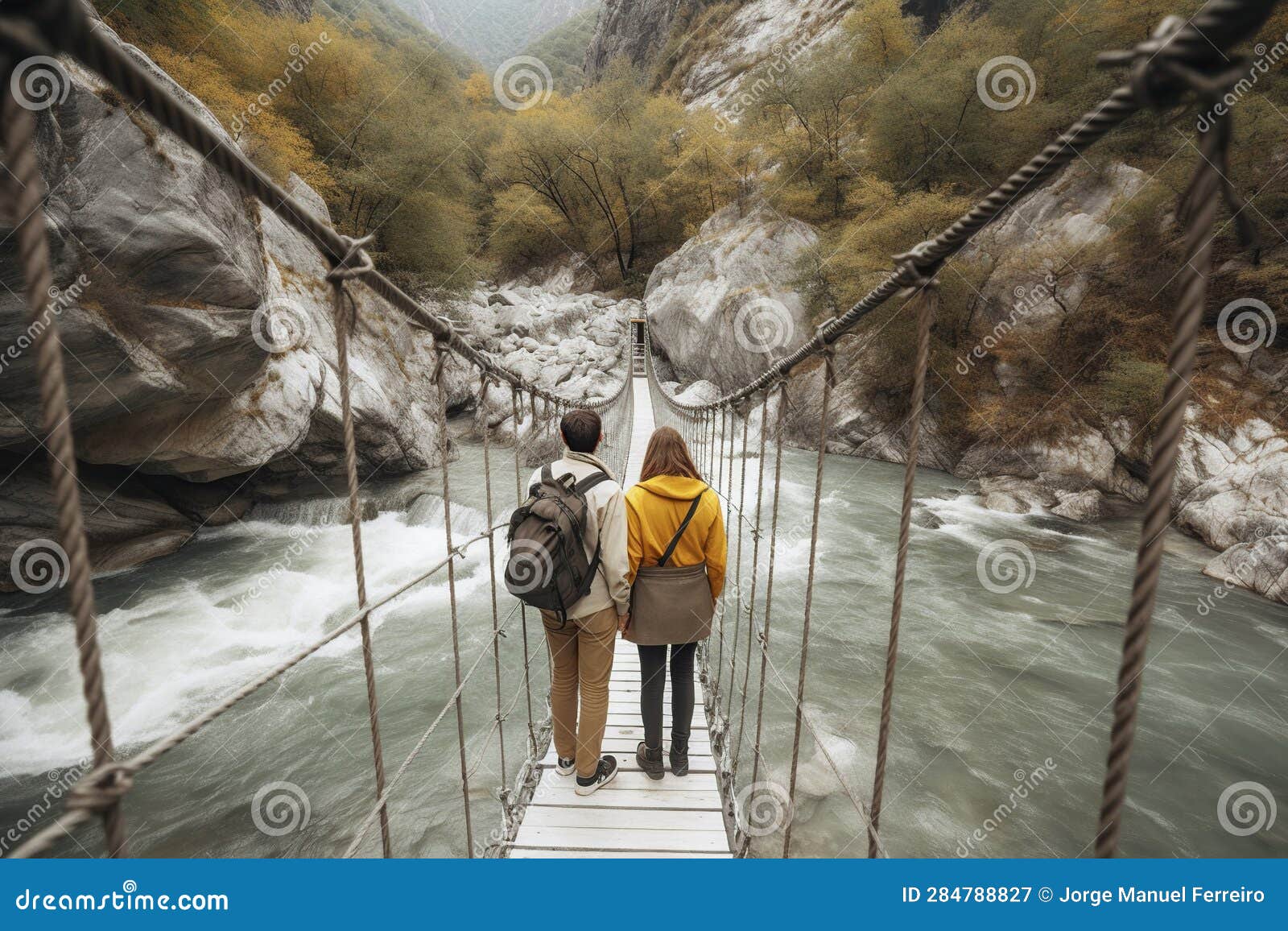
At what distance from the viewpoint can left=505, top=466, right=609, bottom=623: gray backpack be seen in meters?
1.33

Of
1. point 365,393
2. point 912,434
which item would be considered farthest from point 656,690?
point 365,393

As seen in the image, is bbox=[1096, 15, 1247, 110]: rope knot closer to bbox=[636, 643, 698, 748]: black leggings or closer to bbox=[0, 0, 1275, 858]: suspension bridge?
bbox=[0, 0, 1275, 858]: suspension bridge

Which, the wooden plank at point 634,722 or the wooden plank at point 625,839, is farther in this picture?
the wooden plank at point 634,722

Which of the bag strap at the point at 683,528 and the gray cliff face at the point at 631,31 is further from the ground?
the gray cliff face at the point at 631,31

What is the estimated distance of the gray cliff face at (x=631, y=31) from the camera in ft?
89.4

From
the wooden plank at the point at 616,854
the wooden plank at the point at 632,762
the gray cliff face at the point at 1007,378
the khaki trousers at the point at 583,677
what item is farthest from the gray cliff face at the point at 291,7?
the wooden plank at the point at 616,854

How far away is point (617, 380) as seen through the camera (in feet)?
36.1

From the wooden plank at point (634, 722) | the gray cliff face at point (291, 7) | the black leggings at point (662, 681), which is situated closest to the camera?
the black leggings at point (662, 681)

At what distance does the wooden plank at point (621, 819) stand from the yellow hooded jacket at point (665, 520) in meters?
0.75

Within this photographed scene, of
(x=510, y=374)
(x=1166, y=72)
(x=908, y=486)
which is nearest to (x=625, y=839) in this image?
(x=908, y=486)

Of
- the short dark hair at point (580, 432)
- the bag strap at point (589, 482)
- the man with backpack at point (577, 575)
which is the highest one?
the short dark hair at point (580, 432)

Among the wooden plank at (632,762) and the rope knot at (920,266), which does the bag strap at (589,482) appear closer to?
the rope knot at (920,266)

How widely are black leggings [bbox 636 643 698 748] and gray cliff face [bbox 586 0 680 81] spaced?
3112 centimetres

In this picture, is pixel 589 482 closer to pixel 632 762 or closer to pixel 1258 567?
pixel 632 762
